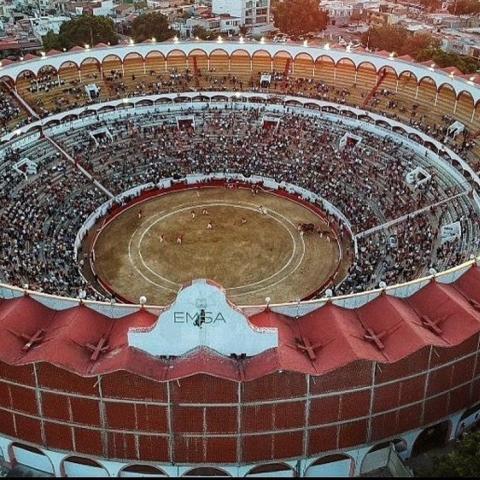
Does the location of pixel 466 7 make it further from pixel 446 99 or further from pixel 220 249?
pixel 220 249

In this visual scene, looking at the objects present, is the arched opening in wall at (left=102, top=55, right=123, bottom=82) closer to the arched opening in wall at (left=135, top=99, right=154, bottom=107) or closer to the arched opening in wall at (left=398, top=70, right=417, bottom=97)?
the arched opening in wall at (left=135, top=99, right=154, bottom=107)

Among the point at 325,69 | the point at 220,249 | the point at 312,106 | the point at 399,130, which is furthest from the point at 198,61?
the point at 220,249

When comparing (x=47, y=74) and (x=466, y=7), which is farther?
(x=466, y=7)

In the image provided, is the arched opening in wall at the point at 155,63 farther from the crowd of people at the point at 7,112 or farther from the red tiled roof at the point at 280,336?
the red tiled roof at the point at 280,336

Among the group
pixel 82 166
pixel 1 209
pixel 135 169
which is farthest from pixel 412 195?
pixel 1 209

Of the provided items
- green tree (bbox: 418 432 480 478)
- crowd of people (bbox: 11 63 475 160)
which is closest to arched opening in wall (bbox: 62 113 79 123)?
crowd of people (bbox: 11 63 475 160)

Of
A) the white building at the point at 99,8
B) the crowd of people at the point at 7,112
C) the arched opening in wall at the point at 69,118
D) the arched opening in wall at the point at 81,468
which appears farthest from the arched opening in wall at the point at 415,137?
the white building at the point at 99,8
